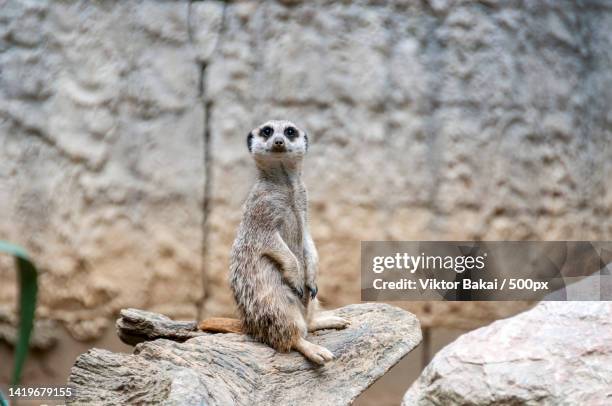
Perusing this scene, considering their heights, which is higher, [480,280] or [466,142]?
[466,142]

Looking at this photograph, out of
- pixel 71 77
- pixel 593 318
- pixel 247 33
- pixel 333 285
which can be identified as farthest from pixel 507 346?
pixel 71 77

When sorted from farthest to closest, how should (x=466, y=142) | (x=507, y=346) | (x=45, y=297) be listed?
(x=466, y=142) → (x=45, y=297) → (x=507, y=346)

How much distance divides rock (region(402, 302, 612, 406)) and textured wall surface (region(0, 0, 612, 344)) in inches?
44.1

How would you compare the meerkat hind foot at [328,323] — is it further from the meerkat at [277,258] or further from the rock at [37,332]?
the rock at [37,332]

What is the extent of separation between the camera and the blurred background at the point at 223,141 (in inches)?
133

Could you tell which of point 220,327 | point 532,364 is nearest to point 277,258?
point 220,327

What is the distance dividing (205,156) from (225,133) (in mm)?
154

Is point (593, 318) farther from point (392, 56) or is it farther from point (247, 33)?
point (247, 33)

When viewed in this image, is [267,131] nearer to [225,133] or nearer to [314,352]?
[314,352]

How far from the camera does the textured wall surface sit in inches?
133

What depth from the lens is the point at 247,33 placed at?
3.48m

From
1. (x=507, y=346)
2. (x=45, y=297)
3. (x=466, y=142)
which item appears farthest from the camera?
(x=466, y=142)

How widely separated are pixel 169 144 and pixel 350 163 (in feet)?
3.05

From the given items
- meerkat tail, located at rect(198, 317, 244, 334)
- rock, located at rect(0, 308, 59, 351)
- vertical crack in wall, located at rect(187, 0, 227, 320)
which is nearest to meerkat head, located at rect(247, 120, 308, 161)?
meerkat tail, located at rect(198, 317, 244, 334)
